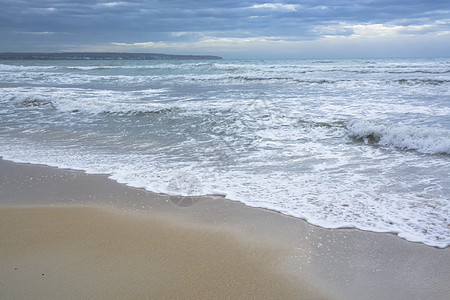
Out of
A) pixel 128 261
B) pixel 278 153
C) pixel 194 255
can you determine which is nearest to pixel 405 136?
pixel 278 153

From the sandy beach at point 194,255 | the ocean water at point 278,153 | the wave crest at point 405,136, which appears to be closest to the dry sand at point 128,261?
the sandy beach at point 194,255

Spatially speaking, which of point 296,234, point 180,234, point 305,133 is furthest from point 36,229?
point 305,133

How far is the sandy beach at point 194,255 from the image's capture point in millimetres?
2326

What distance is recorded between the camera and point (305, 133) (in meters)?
7.52

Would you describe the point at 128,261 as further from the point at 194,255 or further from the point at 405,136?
the point at 405,136

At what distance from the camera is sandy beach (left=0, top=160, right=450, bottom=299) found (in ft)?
7.63

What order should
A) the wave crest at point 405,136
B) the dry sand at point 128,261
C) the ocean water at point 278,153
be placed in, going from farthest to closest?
the wave crest at point 405,136 < the ocean water at point 278,153 < the dry sand at point 128,261

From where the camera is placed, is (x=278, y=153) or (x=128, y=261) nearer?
(x=128, y=261)

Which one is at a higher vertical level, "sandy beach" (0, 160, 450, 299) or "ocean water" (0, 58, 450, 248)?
"ocean water" (0, 58, 450, 248)

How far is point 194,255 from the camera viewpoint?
109 inches

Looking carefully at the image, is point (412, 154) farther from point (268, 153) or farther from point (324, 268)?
point (324, 268)

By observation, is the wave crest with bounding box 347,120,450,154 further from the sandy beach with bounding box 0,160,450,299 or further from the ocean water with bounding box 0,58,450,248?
the sandy beach with bounding box 0,160,450,299

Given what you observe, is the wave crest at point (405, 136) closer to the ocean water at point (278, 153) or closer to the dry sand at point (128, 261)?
the ocean water at point (278, 153)

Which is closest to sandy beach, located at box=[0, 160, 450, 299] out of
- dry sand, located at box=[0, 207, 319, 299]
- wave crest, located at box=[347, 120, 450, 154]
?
dry sand, located at box=[0, 207, 319, 299]
